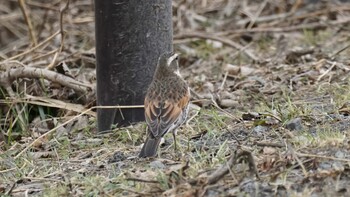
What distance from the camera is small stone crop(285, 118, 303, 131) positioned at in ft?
22.4

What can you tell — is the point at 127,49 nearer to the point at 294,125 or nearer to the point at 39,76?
the point at 39,76

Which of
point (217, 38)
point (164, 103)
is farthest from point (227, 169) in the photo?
point (217, 38)

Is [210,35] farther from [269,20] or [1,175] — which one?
[1,175]

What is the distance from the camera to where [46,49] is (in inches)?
437

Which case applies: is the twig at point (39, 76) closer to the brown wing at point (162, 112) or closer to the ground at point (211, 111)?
the ground at point (211, 111)

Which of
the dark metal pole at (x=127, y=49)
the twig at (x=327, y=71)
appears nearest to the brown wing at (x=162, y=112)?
the dark metal pole at (x=127, y=49)

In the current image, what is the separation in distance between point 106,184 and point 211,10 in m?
7.88

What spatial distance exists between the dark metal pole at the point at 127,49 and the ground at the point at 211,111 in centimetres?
21

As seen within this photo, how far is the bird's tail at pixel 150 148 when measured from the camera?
649 cm

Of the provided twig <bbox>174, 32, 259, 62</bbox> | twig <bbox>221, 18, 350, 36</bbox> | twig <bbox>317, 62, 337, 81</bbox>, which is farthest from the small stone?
twig <bbox>221, 18, 350, 36</bbox>

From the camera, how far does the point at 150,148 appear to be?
6531 mm

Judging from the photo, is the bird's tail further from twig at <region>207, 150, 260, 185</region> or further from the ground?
twig at <region>207, 150, 260, 185</region>

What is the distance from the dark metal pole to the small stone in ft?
5.09

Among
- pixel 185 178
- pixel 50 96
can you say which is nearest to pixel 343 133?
pixel 185 178
